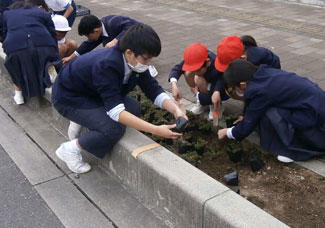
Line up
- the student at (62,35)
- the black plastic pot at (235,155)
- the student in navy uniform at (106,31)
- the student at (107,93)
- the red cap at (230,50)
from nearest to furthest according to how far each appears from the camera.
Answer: the student at (107,93) → the black plastic pot at (235,155) → the red cap at (230,50) → the student in navy uniform at (106,31) → the student at (62,35)

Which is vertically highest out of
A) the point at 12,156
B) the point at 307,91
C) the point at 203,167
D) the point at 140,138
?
the point at 307,91

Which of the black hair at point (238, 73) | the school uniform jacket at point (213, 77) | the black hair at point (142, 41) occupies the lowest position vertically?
the school uniform jacket at point (213, 77)

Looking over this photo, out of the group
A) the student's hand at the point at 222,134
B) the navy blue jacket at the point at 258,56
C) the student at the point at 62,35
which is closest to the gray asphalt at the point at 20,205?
the student's hand at the point at 222,134

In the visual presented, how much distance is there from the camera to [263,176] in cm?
289

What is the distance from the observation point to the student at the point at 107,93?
263 centimetres

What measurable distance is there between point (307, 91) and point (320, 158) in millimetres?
507

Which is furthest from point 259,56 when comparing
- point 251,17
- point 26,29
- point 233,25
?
point 251,17

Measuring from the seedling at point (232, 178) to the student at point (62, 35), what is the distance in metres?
3.03

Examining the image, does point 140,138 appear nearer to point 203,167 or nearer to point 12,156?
point 203,167

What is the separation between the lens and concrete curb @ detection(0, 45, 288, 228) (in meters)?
2.08

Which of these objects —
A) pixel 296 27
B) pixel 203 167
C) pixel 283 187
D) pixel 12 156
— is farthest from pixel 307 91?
pixel 296 27

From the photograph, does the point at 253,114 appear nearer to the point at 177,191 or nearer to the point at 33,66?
the point at 177,191

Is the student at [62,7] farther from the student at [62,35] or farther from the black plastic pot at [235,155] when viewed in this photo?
the black plastic pot at [235,155]

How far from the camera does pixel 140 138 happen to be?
2.90 metres
